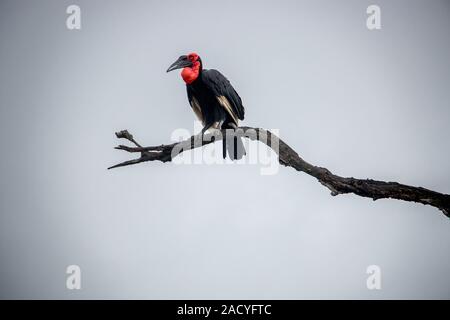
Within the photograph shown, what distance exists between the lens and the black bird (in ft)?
26.2

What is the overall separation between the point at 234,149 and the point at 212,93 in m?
1.33

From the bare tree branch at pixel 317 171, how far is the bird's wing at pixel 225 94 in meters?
2.04

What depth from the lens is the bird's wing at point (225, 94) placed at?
26.1 feet

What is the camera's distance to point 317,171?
17.3ft

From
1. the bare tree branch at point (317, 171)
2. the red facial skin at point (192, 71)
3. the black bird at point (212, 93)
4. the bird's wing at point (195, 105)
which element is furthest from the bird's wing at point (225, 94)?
the bare tree branch at point (317, 171)

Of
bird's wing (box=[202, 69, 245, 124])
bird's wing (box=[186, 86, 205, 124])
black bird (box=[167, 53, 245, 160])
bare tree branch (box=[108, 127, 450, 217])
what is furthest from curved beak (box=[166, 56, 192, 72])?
bare tree branch (box=[108, 127, 450, 217])

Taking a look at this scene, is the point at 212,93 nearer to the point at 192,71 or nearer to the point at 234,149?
the point at 192,71

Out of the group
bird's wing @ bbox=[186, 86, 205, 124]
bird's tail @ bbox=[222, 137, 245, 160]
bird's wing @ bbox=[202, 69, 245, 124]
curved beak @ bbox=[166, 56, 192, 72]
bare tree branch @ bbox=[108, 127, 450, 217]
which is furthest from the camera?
bird's wing @ bbox=[186, 86, 205, 124]

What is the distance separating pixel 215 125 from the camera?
816 cm

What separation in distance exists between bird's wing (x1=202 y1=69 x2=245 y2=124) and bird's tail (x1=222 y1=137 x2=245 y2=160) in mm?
760

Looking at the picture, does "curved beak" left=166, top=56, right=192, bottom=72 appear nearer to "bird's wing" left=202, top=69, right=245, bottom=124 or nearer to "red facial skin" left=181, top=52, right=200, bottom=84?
"red facial skin" left=181, top=52, right=200, bottom=84
